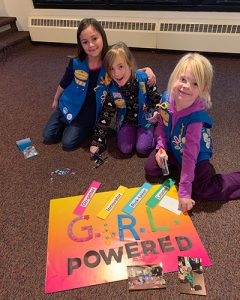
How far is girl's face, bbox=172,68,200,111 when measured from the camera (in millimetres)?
1010

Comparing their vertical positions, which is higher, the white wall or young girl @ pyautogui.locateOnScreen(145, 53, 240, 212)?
the white wall

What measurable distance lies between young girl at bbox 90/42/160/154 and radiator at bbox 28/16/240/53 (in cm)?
116

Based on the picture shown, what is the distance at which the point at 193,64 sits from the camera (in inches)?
38.8

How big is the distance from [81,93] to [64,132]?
0.80ft

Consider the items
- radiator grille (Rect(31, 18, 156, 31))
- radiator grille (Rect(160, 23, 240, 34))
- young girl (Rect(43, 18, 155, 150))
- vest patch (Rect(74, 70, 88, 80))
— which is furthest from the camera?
radiator grille (Rect(31, 18, 156, 31))

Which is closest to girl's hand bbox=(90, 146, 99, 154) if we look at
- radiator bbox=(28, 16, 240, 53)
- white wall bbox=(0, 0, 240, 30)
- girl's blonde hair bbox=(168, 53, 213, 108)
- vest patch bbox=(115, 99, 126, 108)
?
vest patch bbox=(115, 99, 126, 108)

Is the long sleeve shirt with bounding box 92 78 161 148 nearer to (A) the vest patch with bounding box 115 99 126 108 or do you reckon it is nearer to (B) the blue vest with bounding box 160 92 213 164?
(A) the vest patch with bounding box 115 99 126 108

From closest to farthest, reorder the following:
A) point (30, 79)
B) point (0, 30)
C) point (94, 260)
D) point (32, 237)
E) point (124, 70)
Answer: point (94, 260), point (32, 237), point (124, 70), point (30, 79), point (0, 30)

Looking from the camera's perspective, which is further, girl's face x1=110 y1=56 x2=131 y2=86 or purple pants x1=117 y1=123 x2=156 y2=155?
purple pants x1=117 y1=123 x2=156 y2=155

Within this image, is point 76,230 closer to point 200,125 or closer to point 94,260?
point 94,260

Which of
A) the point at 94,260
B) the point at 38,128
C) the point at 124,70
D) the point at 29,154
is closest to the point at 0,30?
the point at 38,128

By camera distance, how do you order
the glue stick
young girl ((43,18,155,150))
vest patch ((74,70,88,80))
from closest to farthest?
the glue stick → young girl ((43,18,155,150)) → vest patch ((74,70,88,80))

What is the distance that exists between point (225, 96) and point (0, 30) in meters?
2.40

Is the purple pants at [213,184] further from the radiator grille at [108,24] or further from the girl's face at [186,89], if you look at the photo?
the radiator grille at [108,24]
